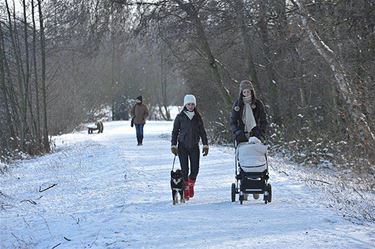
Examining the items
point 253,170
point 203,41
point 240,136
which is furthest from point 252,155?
point 203,41

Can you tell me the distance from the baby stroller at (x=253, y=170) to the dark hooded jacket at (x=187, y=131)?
108 centimetres

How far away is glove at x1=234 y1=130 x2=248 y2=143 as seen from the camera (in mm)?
8977

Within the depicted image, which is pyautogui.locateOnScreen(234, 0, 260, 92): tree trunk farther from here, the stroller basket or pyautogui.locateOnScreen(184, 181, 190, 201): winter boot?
the stroller basket

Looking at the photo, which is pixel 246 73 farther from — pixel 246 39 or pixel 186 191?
pixel 186 191

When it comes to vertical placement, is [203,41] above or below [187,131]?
above

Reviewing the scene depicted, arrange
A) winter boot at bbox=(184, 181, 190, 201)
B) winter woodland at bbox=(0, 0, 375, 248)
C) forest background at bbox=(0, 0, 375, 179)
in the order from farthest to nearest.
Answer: forest background at bbox=(0, 0, 375, 179)
winter woodland at bbox=(0, 0, 375, 248)
winter boot at bbox=(184, 181, 190, 201)

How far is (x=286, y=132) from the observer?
21781 millimetres

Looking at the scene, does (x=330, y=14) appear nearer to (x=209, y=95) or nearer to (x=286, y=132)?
(x=286, y=132)

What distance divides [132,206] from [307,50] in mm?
12993

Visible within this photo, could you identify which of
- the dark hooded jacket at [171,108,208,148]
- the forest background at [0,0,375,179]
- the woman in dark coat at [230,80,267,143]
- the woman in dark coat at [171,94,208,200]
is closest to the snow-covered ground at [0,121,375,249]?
the woman in dark coat at [171,94,208,200]

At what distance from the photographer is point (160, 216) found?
319 inches

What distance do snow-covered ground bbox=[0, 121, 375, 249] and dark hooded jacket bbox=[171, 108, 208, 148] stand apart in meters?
1.03

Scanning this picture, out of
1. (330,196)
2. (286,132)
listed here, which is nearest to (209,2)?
(286,132)

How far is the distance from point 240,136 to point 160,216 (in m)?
1.97
